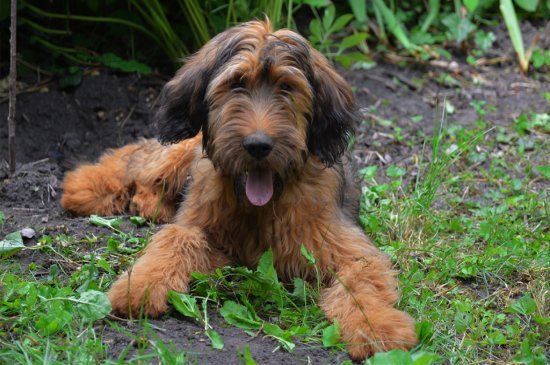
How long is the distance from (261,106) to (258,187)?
40cm

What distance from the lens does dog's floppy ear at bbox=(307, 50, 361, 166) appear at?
13.9ft

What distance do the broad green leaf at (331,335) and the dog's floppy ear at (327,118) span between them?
3.11 feet

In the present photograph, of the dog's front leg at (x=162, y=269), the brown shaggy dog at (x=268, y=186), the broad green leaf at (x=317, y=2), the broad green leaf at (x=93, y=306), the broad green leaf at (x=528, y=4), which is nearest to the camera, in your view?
the broad green leaf at (x=93, y=306)

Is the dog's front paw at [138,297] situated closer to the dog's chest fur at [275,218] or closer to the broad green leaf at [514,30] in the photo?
the dog's chest fur at [275,218]

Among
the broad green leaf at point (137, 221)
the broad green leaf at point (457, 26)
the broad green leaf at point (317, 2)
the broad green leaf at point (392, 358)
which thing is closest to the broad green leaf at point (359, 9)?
the broad green leaf at point (317, 2)

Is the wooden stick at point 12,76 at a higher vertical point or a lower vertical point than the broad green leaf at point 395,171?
higher

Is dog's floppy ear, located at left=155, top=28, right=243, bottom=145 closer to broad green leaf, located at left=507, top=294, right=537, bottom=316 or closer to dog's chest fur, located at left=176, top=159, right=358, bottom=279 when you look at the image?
dog's chest fur, located at left=176, top=159, right=358, bottom=279

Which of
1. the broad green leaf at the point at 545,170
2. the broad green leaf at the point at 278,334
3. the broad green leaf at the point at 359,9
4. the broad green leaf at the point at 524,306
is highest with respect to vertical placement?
the broad green leaf at the point at 359,9

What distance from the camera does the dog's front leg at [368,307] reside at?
3.54m

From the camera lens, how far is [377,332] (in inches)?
141

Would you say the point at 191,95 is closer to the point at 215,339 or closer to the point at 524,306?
the point at 215,339

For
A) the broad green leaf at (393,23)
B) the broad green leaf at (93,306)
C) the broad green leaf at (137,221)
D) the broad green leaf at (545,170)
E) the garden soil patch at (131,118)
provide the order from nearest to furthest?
the broad green leaf at (93,306) < the broad green leaf at (137,221) < the garden soil patch at (131,118) < the broad green leaf at (545,170) < the broad green leaf at (393,23)

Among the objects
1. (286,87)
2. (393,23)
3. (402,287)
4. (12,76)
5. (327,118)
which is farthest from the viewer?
(393,23)

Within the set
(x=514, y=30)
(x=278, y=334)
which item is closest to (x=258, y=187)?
(x=278, y=334)
